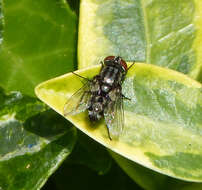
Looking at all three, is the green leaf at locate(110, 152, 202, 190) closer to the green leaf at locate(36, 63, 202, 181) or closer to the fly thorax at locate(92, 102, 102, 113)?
the green leaf at locate(36, 63, 202, 181)

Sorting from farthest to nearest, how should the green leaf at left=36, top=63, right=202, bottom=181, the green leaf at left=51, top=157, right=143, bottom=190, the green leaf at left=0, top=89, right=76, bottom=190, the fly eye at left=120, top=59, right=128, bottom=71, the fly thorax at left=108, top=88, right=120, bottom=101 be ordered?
the green leaf at left=51, top=157, right=143, bottom=190, the fly thorax at left=108, top=88, right=120, bottom=101, the fly eye at left=120, top=59, right=128, bottom=71, the green leaf at left=0, top=89, right=76, bottom=190, the green leaf at left=36, top=63, right=202, bottom=181

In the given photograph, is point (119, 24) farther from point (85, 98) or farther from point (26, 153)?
point (26, 153)

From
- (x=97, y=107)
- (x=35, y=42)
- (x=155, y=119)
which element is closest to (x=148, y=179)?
(x=155, y=119)

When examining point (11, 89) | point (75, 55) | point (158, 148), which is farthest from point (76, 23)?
point (158, 148)

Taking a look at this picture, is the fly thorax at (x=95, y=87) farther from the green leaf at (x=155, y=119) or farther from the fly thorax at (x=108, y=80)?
the green leaf at (x=155, y=119)

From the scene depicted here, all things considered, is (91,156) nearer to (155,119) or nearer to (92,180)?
(92,180)

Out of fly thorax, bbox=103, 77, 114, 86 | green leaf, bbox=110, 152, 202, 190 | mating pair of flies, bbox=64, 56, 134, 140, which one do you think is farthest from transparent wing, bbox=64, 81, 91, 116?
green leaf, bbox=110, 152, 202, 190
